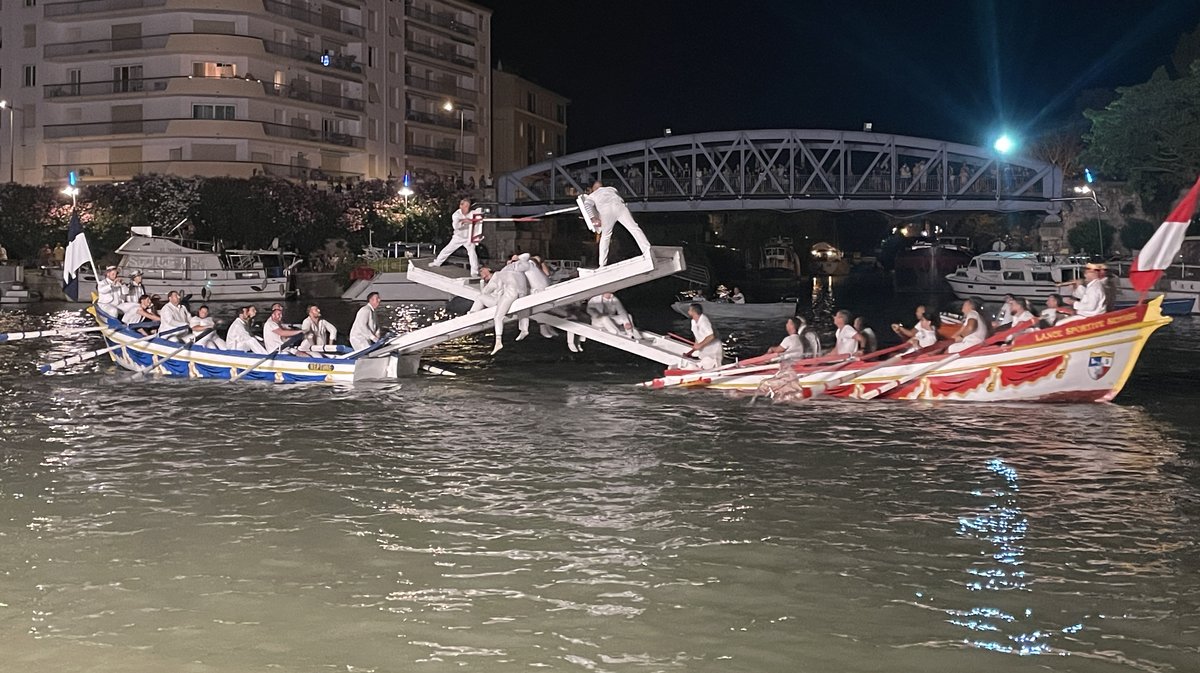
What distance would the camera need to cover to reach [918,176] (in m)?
95.4

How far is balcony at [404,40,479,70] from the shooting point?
352 ft

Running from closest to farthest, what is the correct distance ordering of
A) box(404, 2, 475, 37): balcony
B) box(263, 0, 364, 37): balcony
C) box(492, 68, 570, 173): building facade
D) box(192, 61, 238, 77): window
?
1. box(192, 61, 238, 77): window
2. box(263, 0, 364, 37): balcony
3. box(404, 2, 475, 37): balcony
4. box(492, 68, 570, 173): building facade

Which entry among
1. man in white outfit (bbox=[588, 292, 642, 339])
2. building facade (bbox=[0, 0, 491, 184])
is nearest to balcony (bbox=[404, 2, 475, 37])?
building facade (bbox=[0, 0, 491, 184])

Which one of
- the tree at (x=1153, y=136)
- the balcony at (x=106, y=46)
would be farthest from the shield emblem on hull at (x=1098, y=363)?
the balcony at (x=106, y=46)

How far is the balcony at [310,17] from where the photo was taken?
92000 mm

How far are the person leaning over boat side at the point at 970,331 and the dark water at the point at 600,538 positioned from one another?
5.38 feet

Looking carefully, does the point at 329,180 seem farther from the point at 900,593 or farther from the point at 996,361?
the point at 900,593

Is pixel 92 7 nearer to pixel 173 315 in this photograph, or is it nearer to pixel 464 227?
Answer: pixel 173 315

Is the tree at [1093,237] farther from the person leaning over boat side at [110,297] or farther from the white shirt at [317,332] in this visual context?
the person leaning over boat side at [110,297]

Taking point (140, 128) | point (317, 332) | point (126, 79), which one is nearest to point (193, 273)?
point (140, 128)

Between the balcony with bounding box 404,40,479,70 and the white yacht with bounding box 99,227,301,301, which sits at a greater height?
the balcony with bounding box 404,40,479,70

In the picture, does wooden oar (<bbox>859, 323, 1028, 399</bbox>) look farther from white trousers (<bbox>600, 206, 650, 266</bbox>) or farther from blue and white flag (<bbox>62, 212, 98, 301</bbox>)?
blue and white flag (<bbox>62, 212, 98, 301</bbox>)

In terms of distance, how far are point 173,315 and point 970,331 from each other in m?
18.7

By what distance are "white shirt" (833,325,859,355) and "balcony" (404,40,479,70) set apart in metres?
86.0
